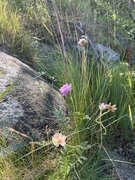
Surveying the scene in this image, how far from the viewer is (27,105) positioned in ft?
5.64

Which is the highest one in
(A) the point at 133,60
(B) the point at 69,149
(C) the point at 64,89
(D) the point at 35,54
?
(C) the point at 64,89

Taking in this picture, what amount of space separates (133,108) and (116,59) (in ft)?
2.23

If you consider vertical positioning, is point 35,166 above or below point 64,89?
below

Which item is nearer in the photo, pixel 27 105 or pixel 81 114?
pixel 81 114

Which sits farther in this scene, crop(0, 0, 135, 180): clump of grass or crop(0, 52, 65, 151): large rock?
crop(0, 52, 65, 151): large rock

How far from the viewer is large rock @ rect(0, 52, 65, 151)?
62.9 inches

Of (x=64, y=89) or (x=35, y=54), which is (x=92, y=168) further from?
(x=35, y=54)

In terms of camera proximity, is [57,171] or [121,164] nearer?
[57,171]

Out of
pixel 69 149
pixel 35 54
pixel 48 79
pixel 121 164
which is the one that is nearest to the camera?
pixel 69 149

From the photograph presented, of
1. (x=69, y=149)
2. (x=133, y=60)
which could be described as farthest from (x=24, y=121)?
(x=133, y=60)

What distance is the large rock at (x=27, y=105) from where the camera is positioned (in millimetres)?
1599

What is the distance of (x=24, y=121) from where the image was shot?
1628mm

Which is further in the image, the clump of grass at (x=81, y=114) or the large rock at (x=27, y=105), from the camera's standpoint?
the large rock at (x=27, y=105)

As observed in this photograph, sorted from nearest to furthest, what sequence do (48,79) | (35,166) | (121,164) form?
1. (35,166)
2. (121,164)
3. (48,79)
